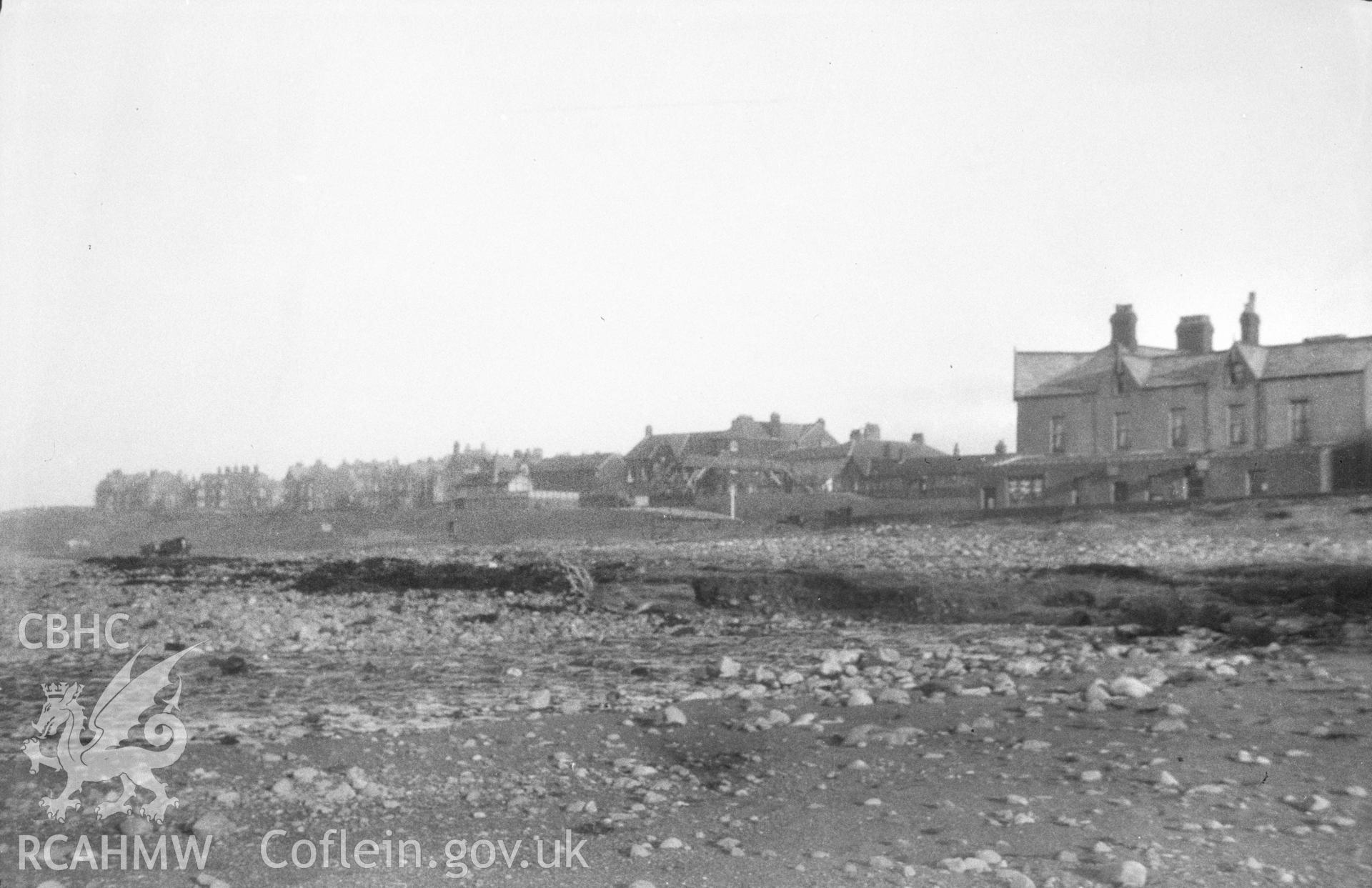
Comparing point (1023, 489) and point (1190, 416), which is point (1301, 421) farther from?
point (1023, 489)

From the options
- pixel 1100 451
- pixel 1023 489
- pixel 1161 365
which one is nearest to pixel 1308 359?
pixel 1161 365

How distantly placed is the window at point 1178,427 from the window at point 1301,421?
3.17 m

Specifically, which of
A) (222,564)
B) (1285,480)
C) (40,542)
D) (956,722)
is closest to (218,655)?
(40,542)

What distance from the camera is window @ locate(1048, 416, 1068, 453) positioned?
1404 inches

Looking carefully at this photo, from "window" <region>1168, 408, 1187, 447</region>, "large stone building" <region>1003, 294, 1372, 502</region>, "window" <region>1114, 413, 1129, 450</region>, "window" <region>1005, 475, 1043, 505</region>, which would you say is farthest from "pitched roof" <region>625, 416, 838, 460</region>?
"window" <region>1168, 408, 1187, 447</region>

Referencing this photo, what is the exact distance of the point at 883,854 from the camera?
473 centimetres

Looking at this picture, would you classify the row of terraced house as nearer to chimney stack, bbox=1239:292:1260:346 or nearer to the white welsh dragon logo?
→ chimney stack, bbox=1239:292:1260:346

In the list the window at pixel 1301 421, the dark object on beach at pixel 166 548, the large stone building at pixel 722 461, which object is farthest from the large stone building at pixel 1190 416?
the dark object on beach at pixel 166 548

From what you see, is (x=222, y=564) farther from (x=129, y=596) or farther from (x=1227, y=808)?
(x=1227, y=808)

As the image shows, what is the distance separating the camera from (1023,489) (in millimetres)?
34875

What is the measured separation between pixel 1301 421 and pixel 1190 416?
10.5ft

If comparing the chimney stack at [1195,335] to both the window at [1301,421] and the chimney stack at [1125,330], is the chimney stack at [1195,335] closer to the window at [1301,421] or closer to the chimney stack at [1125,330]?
the chimney stack at [1125,330]

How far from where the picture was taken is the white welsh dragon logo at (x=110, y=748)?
5430mm

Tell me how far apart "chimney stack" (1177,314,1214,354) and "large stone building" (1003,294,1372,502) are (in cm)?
4
